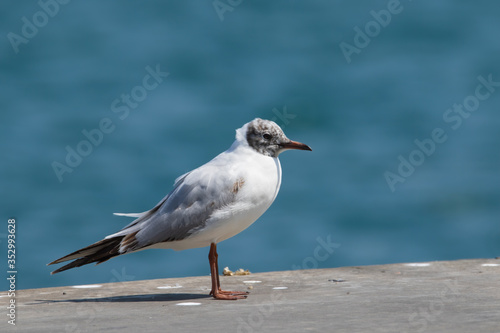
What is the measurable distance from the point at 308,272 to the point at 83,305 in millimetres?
1806

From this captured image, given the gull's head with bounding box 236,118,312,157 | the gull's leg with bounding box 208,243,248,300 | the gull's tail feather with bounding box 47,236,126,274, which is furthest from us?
the gull's head with bounding box 236,118,312,157

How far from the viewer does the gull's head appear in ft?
17.4

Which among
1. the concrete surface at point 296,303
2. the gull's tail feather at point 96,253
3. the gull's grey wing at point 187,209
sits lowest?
the concrete surface at point 296,303

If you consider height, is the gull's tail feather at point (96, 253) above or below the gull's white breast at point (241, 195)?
below

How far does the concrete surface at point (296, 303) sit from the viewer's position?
13.0ft

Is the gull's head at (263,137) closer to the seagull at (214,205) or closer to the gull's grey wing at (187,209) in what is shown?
the seagull at (214,205)

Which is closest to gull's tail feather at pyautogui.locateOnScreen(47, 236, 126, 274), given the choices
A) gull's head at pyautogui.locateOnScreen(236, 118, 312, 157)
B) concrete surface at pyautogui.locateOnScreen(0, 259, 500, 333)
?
concrete surface at pyautogui.locateOnScreen(0, 259, 500, 333)

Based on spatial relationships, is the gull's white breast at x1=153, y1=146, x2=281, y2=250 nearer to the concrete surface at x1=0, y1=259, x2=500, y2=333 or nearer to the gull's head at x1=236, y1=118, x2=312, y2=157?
the gull's head at x1=236, y1=118, x2=312, y2=157

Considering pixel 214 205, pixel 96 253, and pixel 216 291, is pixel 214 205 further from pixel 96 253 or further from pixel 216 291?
pixel 96 253

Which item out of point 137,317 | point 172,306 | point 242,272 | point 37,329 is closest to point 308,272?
point 242,272

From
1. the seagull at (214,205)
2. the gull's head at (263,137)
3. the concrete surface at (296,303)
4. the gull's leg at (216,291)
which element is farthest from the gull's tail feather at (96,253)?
the gull's head at (263,137)

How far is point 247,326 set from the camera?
12.9 feet

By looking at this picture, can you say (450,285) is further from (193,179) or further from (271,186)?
(193,179)

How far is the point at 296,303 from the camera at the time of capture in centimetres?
462
